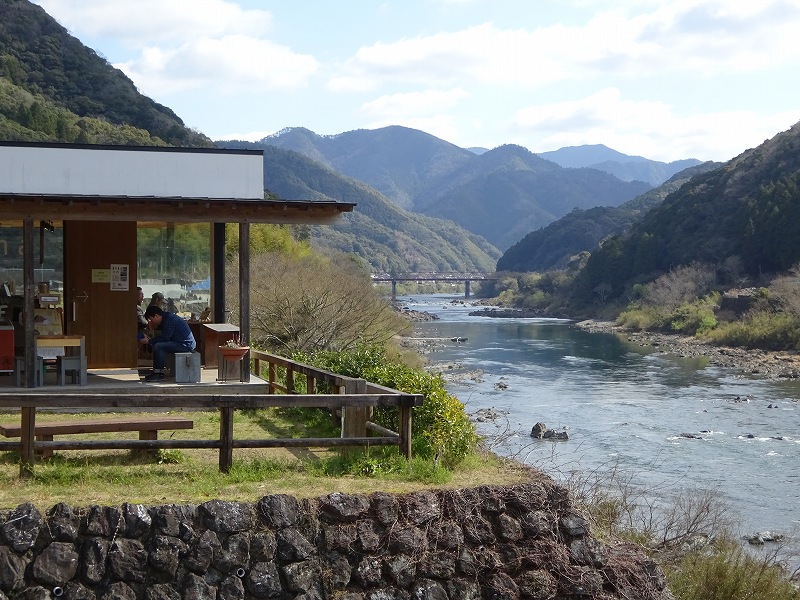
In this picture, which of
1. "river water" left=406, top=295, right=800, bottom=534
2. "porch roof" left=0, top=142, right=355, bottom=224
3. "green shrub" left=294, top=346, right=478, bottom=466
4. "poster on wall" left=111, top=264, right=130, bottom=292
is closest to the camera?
"green shrub" left=294, top=346, right=478, bottom=466

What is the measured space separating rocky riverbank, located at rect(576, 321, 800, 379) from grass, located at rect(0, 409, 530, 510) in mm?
38913

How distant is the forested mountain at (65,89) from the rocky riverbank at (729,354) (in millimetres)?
34503

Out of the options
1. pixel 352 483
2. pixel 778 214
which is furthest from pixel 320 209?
pixel 778 214

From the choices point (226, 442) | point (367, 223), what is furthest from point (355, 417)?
point (367, 223)

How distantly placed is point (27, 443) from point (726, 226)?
91999mm

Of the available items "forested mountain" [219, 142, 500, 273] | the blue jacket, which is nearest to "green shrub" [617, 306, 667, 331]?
"forested mountain" [219, 142, 500, 273]

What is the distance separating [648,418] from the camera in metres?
31.5

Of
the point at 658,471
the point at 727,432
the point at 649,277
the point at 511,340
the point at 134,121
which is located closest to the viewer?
the point at 658,471

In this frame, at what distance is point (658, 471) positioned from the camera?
2333 centimetres

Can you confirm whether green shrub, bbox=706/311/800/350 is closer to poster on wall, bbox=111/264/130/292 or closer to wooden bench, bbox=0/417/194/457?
poster on wall, bbox=111/264/130/292

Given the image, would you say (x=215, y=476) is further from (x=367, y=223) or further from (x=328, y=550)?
(x=367, y=223)

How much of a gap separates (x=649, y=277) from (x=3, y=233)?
84.3 m

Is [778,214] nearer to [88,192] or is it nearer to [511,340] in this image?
[511,340]

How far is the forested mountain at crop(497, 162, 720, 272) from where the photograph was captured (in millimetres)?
150875
